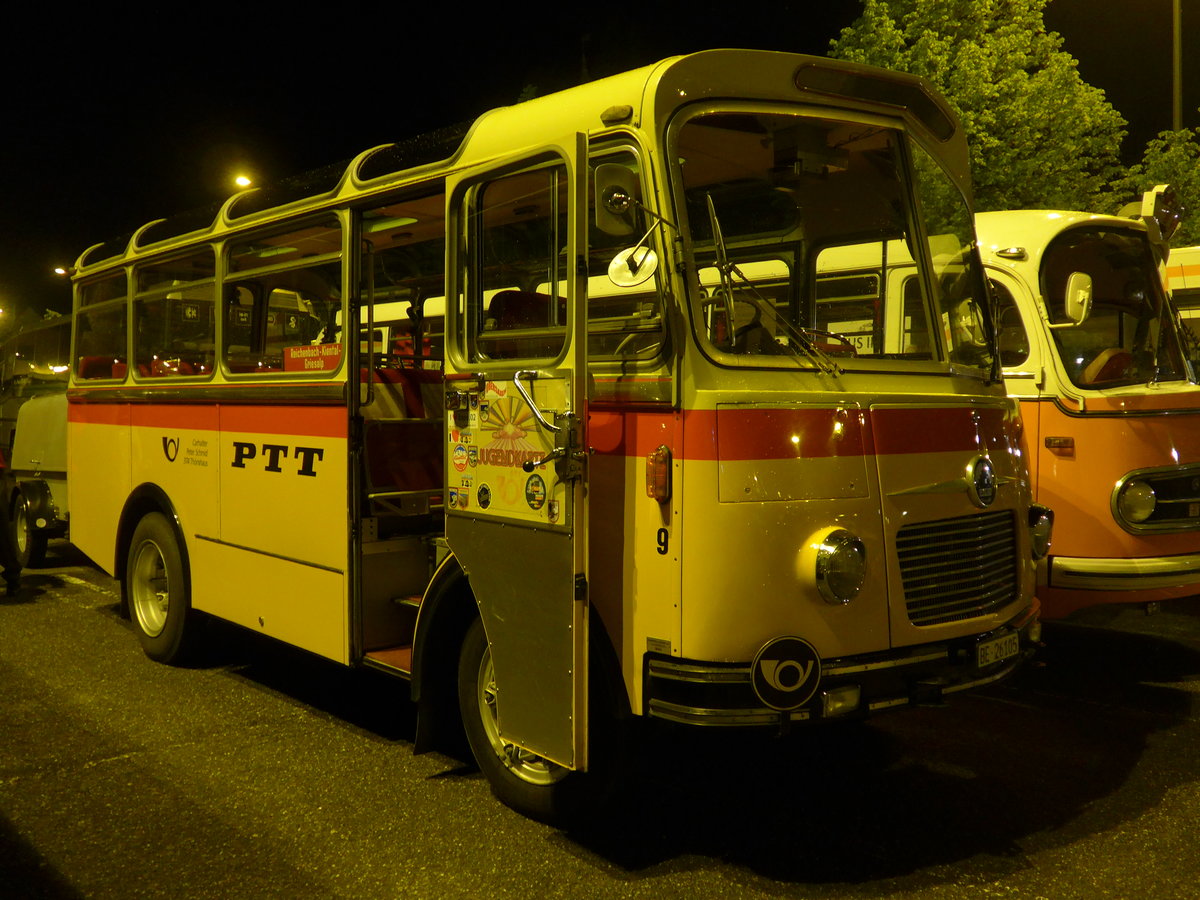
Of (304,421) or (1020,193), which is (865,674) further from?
(1020,193)

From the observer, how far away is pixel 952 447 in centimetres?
401

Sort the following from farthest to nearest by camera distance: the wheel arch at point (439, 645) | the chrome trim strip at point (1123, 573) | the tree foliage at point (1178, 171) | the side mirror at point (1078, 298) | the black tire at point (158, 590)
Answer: the tree foliage at point (1178, 171), the black tire at point (158, 590), the chrome trim strip at point (1123, 573), the side mirror at point (1078, 298), the wheel arch at point (439, 645)

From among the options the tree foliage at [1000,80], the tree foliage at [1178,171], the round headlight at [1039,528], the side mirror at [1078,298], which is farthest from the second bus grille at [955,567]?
the tree foliage at [1178,171]

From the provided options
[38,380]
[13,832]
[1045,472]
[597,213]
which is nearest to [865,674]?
[597,213]

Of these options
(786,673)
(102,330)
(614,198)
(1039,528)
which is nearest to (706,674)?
(786,673)

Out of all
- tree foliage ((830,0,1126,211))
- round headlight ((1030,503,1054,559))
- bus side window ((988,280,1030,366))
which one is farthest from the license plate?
tree foliage ((830,0,1126,211))

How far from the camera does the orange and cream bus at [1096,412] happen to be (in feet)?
19.2

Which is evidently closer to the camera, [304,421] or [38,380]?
[304,421]

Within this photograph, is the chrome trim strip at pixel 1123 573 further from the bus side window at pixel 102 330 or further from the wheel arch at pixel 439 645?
the bus side window at pixel 102 330

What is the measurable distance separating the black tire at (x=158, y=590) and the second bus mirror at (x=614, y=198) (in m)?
4.23

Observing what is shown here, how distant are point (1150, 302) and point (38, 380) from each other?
11.9 meters

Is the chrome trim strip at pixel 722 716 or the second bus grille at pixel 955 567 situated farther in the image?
the second bus grille at pixel 955 567

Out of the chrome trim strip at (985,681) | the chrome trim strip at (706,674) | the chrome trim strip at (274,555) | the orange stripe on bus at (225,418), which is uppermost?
the orange stripe on bus at (225,418)

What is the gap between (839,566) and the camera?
11.7 ft
